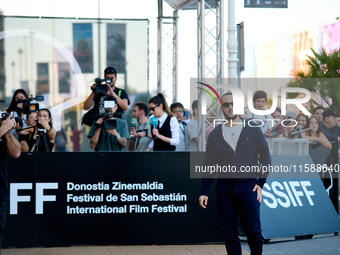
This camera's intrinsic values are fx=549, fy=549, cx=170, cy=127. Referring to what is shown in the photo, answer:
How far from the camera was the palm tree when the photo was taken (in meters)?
19.2

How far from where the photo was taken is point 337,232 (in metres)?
8.70

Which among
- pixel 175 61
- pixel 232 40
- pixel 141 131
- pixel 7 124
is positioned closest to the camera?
pixel 7 124

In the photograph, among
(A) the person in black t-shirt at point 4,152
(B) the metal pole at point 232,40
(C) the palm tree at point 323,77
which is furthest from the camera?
Result: (C) the palm tree at point 323,77

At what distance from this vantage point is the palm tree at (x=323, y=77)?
1917cm

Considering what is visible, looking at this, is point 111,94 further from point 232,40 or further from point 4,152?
point 232,40

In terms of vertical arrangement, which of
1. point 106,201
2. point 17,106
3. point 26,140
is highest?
point 17,106

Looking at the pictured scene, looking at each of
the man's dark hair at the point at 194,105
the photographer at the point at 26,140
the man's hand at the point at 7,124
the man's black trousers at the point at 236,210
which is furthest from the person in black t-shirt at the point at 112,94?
the man's black trousers at the point at 236,210

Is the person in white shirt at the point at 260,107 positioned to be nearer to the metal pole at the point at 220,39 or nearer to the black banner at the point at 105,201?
the black banner at the point at 105,201

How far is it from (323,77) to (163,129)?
14.2 metres

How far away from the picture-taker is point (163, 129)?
8.40 metres

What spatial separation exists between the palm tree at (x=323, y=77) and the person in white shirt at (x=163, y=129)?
11.1 metres

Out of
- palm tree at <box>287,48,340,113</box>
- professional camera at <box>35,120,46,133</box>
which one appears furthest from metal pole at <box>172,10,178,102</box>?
professional camera at <box>35,120,46,133</box>

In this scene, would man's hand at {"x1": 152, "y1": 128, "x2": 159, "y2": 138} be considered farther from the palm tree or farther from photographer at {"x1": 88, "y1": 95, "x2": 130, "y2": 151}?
the palm tree

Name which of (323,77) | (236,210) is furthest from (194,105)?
(323,77)
